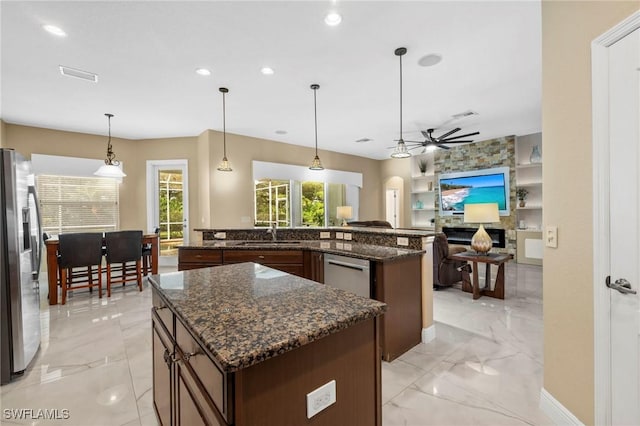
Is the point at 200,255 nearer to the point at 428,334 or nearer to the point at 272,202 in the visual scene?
the point at 428,334

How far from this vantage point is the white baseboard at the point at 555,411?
1.57 metres

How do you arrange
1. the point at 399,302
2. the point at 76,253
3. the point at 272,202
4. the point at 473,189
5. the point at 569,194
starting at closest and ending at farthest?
1. the point at 569,194
2. the point at 399,302
3. the point at 76,253
4. the point at 272,202
5. the point at 473,189

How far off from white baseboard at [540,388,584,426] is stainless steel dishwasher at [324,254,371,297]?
1253mm

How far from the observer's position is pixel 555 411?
5.50ft

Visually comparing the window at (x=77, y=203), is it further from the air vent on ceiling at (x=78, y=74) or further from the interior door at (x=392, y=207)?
the interior door at (x=392, y=207)

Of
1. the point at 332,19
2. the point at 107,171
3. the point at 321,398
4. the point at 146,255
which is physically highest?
the point at 332,19

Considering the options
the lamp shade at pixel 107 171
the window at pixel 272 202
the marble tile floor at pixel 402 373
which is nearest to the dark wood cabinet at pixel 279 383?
the marble tile floor at pixel 402 373

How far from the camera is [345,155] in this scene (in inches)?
322

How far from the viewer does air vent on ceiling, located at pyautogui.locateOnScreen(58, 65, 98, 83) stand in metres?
3.15

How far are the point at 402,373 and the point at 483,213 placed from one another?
246 cm

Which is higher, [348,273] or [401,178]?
[401,178]

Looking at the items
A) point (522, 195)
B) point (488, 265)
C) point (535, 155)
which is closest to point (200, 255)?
point (488, 265)

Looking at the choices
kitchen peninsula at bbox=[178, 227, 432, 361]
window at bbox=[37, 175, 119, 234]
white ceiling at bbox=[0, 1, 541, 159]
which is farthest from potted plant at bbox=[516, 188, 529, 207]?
window at bbox=[37, 175, 119, 234]

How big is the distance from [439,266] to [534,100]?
9.39 feet
